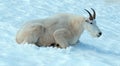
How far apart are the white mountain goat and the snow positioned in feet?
0.78

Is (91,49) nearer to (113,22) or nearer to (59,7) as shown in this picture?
(113,22)

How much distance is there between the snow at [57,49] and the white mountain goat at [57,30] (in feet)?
0.78

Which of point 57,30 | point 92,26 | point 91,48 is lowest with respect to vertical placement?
point 91,48

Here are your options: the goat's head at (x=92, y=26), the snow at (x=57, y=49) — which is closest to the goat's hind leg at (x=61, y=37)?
the snow at (x=57, y=49)

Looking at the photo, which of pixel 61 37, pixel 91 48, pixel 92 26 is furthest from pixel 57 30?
pixel 91 48

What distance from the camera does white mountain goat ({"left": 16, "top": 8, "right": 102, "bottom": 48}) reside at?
8820mm

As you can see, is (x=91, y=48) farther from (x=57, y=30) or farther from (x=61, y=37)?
(x=57, y=30)

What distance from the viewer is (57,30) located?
8.97 m

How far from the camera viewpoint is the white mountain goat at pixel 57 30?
8.82m

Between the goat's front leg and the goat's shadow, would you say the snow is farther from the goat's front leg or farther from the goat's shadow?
the goat's front leg

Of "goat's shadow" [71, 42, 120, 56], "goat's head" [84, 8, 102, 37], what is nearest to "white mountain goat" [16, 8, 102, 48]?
"goat's head" [84, 8, 102, 37]

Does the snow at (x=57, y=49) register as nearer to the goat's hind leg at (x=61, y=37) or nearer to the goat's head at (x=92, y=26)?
the goat's hind leg at (x=61, y=37)

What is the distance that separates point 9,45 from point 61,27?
4.20 ft

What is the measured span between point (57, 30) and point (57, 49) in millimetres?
562
